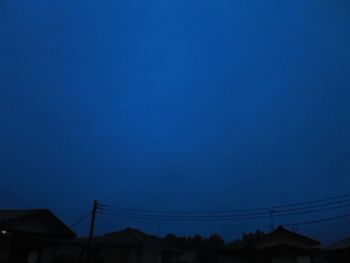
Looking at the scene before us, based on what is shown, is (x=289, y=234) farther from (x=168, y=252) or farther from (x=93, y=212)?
(x=93, y=212)

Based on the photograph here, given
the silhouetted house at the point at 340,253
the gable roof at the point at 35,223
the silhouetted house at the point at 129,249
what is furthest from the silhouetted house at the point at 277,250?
the gable roof at the point at 35,223

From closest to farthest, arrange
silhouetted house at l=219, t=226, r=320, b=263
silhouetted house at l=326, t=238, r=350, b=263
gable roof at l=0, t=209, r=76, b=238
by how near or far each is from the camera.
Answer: gable roof at l=0, t=209, r=76, b=238 → silhouetted house at l=326, t=238, r=350, b=263 → silhouetted house at l=219, t=226, r=320, b=263

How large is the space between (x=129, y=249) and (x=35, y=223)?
17.5m

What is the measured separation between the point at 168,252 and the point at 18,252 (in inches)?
1072

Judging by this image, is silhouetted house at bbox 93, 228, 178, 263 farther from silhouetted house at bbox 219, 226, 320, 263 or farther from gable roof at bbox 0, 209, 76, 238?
gable roof at bbox 0, 209, 76, 238

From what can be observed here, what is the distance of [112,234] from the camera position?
169ft

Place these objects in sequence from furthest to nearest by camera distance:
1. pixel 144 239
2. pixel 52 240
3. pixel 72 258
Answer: pixel 144 239 → pixel 72 258 → pixel 52 240

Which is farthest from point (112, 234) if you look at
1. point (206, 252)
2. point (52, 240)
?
point (52, 240)

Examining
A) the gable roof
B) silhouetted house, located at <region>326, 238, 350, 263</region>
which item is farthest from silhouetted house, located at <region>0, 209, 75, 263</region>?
silhouetted house, located at <region>326, 238, 350, 263</region>

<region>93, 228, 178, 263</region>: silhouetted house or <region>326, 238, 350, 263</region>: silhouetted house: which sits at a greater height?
<region>93, 228, 178, 263</region>: silhouetted house

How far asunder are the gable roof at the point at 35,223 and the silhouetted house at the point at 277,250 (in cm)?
2298

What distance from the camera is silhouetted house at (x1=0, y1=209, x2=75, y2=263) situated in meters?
27.4

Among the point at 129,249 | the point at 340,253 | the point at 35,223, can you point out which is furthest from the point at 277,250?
the point at 35,223

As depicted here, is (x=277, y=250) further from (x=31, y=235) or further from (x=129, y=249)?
(x=31, y=235)
